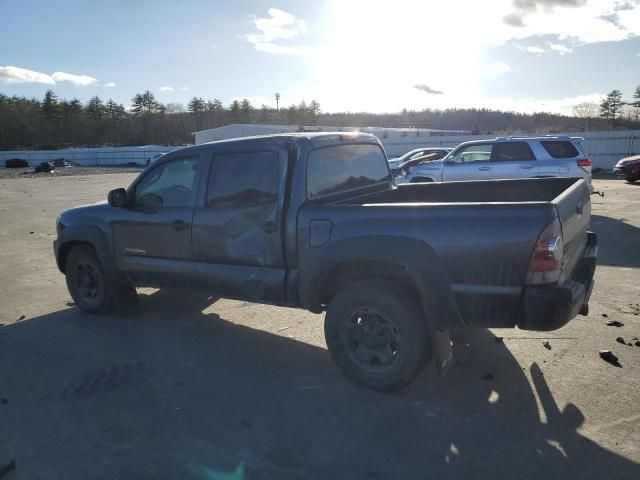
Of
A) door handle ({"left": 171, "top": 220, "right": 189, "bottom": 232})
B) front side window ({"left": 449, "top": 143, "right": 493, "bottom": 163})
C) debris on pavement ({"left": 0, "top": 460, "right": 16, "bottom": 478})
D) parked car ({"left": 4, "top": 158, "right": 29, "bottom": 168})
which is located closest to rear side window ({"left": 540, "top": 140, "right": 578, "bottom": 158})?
front side window ({"left": 449, "top": 143, "right": 493, "bottom": 163})

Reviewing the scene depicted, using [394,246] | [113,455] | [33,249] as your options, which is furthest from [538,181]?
[33,249]

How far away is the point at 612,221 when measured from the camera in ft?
37.3

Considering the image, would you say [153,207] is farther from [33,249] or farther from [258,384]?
[33,249]

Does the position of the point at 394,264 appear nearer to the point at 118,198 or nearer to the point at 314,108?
the point at 118,198

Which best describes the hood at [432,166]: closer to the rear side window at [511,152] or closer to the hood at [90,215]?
the rear side window at [511,152]

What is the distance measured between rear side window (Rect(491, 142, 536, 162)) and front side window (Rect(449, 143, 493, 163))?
0.59ft

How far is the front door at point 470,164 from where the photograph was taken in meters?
12.1

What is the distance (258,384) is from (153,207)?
2230mm

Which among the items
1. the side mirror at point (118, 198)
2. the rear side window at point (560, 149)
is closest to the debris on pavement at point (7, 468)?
the side mirror at point (118, 198)

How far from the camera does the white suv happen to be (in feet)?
37.5

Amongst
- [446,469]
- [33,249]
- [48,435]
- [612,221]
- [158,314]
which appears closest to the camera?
[446,469]

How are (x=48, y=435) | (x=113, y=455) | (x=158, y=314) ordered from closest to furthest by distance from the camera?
1. (x=113, y=455)
2. (x=48, y=435)
3. (x=158, y=314)

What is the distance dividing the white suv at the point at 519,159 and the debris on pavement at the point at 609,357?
7.79 meters

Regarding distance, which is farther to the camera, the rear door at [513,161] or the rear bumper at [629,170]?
the rear bumper at [629,170]
